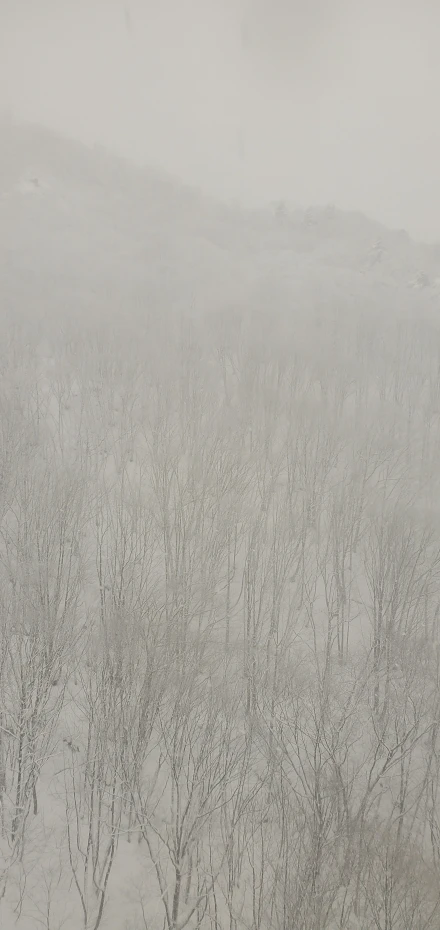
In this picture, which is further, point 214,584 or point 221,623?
point 221,623

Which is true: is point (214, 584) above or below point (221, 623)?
above

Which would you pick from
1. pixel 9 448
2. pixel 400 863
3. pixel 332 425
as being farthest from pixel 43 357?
pixel 400 863

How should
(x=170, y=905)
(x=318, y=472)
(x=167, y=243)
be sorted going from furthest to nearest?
(x=167, y=243) < (x=318, y=472) < (x=170, y=905)

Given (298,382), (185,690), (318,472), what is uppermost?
(298,382)

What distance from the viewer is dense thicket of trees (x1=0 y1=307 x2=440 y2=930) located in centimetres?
953

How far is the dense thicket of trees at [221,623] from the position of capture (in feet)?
31.3

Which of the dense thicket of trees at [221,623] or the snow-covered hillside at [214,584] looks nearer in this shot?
the dense thicket of trees at [221,623]

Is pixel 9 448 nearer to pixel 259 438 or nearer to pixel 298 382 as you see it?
pixel 259 438

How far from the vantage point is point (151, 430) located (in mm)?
20922

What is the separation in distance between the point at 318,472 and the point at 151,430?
699 cm

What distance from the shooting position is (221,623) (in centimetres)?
1720

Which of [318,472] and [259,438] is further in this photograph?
[259,438]

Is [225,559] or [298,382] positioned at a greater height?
[298,382]

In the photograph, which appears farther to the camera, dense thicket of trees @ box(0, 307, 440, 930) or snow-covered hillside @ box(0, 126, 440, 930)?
snow-covered hillside @ box(0, 126, 440, 930)
